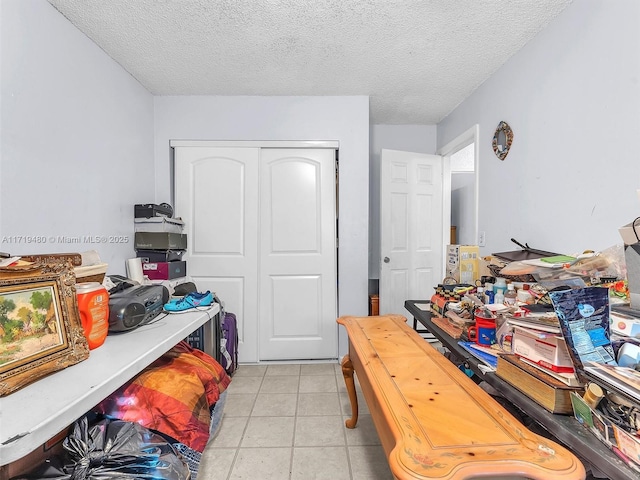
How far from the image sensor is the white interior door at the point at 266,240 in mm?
2830

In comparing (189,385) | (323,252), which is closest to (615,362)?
(189,385)

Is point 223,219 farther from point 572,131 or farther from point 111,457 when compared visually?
point 572,131

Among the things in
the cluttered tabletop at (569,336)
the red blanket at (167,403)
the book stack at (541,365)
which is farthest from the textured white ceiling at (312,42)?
the red blanket at (167,403)

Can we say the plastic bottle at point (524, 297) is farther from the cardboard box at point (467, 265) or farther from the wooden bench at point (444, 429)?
the cardboard box at point (467, 265)

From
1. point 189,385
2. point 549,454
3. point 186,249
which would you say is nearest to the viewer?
point 549,454

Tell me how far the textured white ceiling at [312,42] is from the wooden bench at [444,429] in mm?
1888

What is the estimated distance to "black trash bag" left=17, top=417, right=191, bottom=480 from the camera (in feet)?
3.02

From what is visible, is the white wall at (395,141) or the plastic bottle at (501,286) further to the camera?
the white wall at (395,141)

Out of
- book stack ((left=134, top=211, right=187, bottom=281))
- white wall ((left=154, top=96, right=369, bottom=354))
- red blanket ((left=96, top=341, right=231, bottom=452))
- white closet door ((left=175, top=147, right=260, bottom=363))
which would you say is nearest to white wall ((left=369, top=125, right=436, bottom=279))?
white wall ((left=154, top=96, right=369, bottom=354))

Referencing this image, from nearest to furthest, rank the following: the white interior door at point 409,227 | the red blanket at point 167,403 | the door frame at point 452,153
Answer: the red blanket at point 167,403
the door frame at point 452,153
the white interior door at point 409,227

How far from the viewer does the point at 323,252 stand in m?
2.88

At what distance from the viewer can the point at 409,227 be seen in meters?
3.21

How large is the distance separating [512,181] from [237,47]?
2165mm

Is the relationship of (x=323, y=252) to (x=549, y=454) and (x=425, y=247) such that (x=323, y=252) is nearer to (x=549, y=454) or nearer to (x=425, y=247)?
(x=425, y=247)
